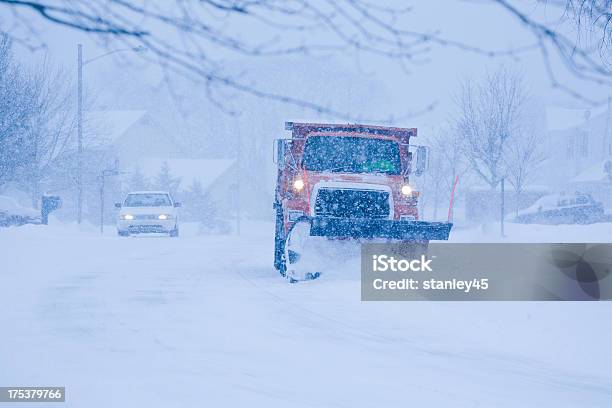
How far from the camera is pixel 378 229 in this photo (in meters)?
12.3

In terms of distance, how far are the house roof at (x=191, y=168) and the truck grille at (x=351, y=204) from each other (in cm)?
4542

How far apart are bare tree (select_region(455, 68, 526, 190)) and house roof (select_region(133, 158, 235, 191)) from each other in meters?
28.5

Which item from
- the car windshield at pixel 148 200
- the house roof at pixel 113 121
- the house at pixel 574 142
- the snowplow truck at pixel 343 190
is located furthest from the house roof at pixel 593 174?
the snowplow truck at pixel 343 190

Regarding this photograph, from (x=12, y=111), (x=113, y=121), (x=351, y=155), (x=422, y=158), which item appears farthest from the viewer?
(x=113, y=121)

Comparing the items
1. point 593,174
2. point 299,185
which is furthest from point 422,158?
point 593,174

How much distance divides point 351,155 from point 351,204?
1.09 metres

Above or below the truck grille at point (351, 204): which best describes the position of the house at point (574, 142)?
above

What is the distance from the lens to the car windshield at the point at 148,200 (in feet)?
97.1

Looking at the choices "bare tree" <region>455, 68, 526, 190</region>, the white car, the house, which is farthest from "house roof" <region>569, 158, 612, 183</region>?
the white car

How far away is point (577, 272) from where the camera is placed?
12305 millimetres

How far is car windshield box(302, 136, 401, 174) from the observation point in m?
13.5

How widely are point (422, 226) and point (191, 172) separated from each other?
4956cm

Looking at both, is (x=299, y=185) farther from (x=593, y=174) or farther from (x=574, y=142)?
(x=574, y=142)

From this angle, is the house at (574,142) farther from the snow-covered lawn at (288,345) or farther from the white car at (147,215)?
the snow-covered lawn at (288,345)
